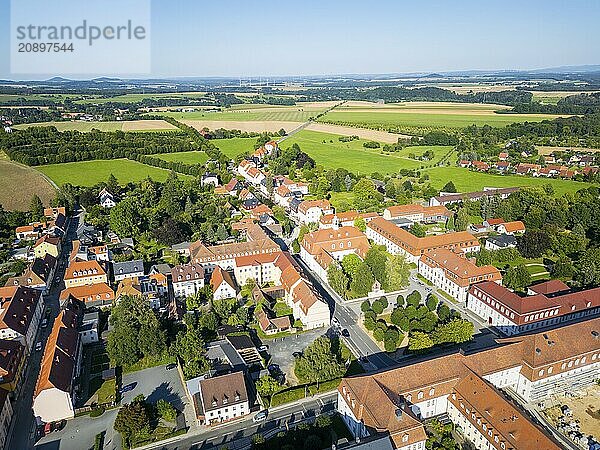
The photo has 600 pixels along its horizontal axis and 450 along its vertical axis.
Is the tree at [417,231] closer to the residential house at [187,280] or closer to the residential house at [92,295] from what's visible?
the residential house at [187,280]

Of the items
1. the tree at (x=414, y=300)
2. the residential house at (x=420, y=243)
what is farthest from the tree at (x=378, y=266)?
the residential house at (x=420, y=243)

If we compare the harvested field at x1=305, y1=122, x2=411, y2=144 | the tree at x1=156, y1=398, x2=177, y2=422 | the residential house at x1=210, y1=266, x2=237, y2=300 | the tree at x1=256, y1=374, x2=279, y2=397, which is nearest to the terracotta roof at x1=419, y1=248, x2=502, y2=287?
the residential house at x1=210, y1=266, x2=237, y2=300

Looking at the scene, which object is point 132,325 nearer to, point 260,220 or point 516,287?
point 260,220

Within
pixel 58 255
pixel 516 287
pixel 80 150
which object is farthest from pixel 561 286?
pixel 80 150

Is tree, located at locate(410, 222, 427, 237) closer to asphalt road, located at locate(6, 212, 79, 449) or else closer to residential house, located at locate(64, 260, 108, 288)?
residential house, located at locate(64, 260, 108, 288)

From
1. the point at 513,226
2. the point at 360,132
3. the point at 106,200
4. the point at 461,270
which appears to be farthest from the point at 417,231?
the point at 360,132

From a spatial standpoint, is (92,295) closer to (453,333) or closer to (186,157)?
(453,333)
